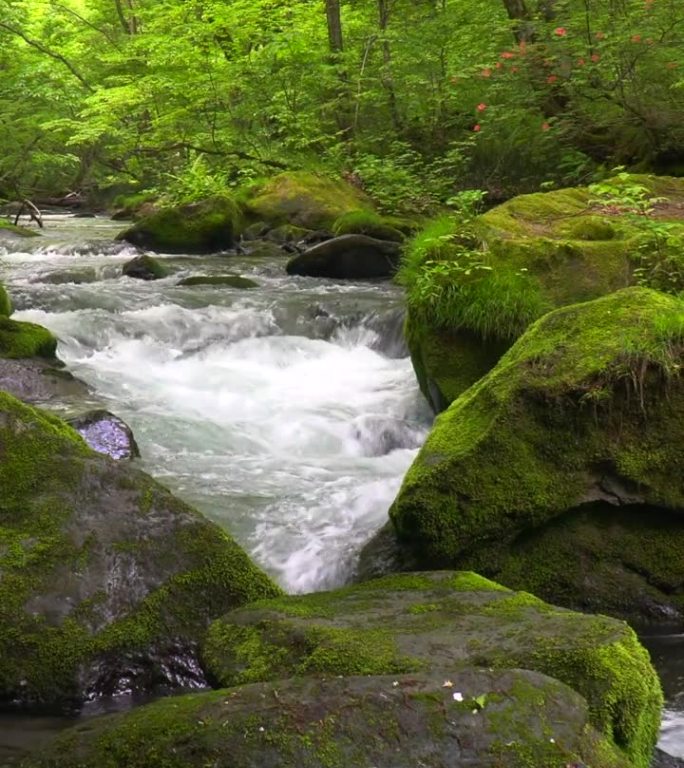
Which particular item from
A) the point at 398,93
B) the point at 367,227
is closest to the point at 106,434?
the point at 367,227

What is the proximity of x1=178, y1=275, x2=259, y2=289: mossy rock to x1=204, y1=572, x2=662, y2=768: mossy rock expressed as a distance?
8.60m

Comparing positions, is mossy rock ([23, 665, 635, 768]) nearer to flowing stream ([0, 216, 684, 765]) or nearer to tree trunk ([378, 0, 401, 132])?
flowing stream ([0, 216, 684, 765])

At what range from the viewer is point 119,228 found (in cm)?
1975

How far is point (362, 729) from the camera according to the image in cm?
216

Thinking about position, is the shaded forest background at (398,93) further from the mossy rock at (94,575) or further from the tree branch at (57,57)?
the mossy rock at (94,575)

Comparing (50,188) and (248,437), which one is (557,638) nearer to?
(248,437)

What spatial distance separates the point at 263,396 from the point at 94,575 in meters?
4.67

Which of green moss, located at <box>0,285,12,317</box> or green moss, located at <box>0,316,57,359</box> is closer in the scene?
green moss, located at <box>0,316,57,359</box>

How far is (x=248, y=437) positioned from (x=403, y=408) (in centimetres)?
140

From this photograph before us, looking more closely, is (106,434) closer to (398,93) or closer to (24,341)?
(24,341)

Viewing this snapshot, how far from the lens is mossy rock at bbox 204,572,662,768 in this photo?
2.57 metres

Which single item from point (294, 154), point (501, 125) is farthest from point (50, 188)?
point (501, 125)

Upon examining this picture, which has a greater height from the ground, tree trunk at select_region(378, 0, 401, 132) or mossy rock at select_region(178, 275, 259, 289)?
tree trunk at select_region(378, 0, 401, 132)

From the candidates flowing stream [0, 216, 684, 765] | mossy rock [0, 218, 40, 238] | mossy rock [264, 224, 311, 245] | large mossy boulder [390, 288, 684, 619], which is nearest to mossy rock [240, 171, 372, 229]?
mossy rock [264, 224, 311, 245]
